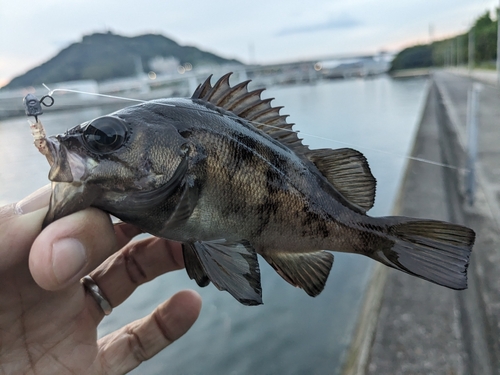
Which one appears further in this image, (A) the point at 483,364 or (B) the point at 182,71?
(B) the point at 182,71

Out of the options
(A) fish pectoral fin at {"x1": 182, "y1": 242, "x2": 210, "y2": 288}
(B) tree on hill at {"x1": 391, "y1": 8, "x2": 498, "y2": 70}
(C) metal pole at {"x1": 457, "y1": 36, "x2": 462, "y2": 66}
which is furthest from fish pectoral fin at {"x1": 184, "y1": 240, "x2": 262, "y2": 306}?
(C) metal pole at {"x1": 457, "y1": 36, "x2": 462, "y2": 66}

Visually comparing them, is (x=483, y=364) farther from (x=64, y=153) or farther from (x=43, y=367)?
(x=64, y=153)

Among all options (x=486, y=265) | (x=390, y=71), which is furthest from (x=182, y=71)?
(x=390, y=71)

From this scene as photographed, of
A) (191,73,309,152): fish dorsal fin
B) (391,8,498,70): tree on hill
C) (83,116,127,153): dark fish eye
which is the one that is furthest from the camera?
(391,8,498,70): tree on hill

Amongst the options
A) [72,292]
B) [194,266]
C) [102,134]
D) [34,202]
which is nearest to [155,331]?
[72,292]

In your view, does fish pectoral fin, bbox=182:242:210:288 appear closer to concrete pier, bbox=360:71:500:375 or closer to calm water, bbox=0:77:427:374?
concrete pier, bbox=360:71:500:375

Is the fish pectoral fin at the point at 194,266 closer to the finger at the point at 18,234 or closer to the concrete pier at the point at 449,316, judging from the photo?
the finger at the point at 18,234
